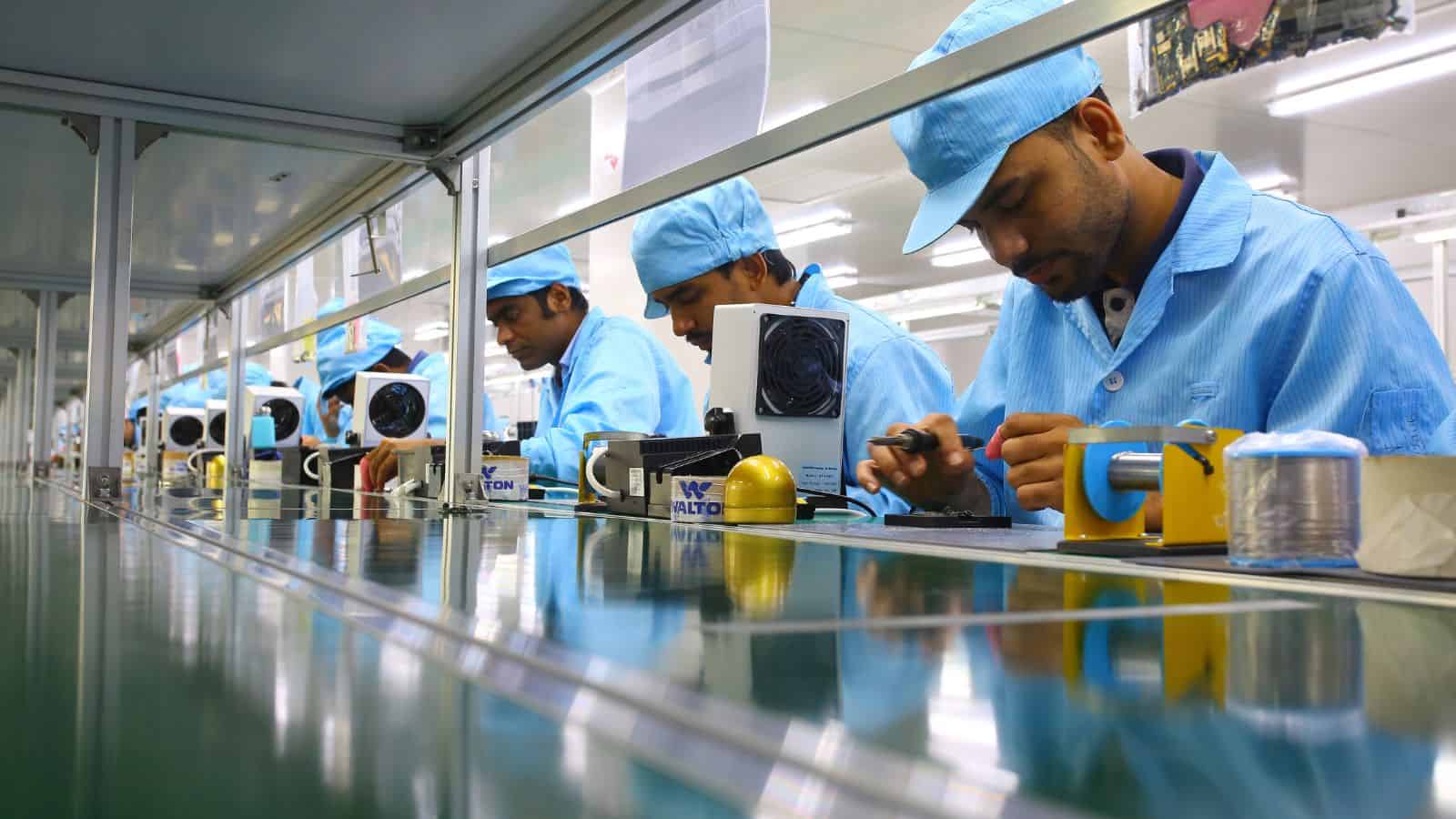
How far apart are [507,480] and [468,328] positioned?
385mm

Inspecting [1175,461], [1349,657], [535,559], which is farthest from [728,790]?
[1175,461]

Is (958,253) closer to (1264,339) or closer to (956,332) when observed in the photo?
(956,332)

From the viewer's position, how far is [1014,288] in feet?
7.68

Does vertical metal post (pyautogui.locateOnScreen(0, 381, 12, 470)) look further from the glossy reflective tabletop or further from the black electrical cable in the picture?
the glossy reflective tabletop

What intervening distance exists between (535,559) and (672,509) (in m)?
0.78

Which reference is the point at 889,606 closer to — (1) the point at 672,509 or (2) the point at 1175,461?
(2) the point at 1175,461

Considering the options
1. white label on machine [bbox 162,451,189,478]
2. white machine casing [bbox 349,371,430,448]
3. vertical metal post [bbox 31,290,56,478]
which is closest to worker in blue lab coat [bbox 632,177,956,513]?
white machine casing [bbox 349,371,430,448]

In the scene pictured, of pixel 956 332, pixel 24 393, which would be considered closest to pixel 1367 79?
pixel 956 332

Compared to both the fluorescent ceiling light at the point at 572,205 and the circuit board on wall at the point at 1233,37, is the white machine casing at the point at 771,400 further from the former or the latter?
the fluorescent ceiling light at the point at 572,205

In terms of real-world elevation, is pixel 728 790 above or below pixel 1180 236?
below

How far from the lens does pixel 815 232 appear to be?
9.89 m

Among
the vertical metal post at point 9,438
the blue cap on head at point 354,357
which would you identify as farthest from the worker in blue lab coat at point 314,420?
the vertical metal post at point 9,438

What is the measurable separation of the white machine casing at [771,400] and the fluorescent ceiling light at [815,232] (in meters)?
7.34

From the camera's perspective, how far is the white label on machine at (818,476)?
2.31 m
